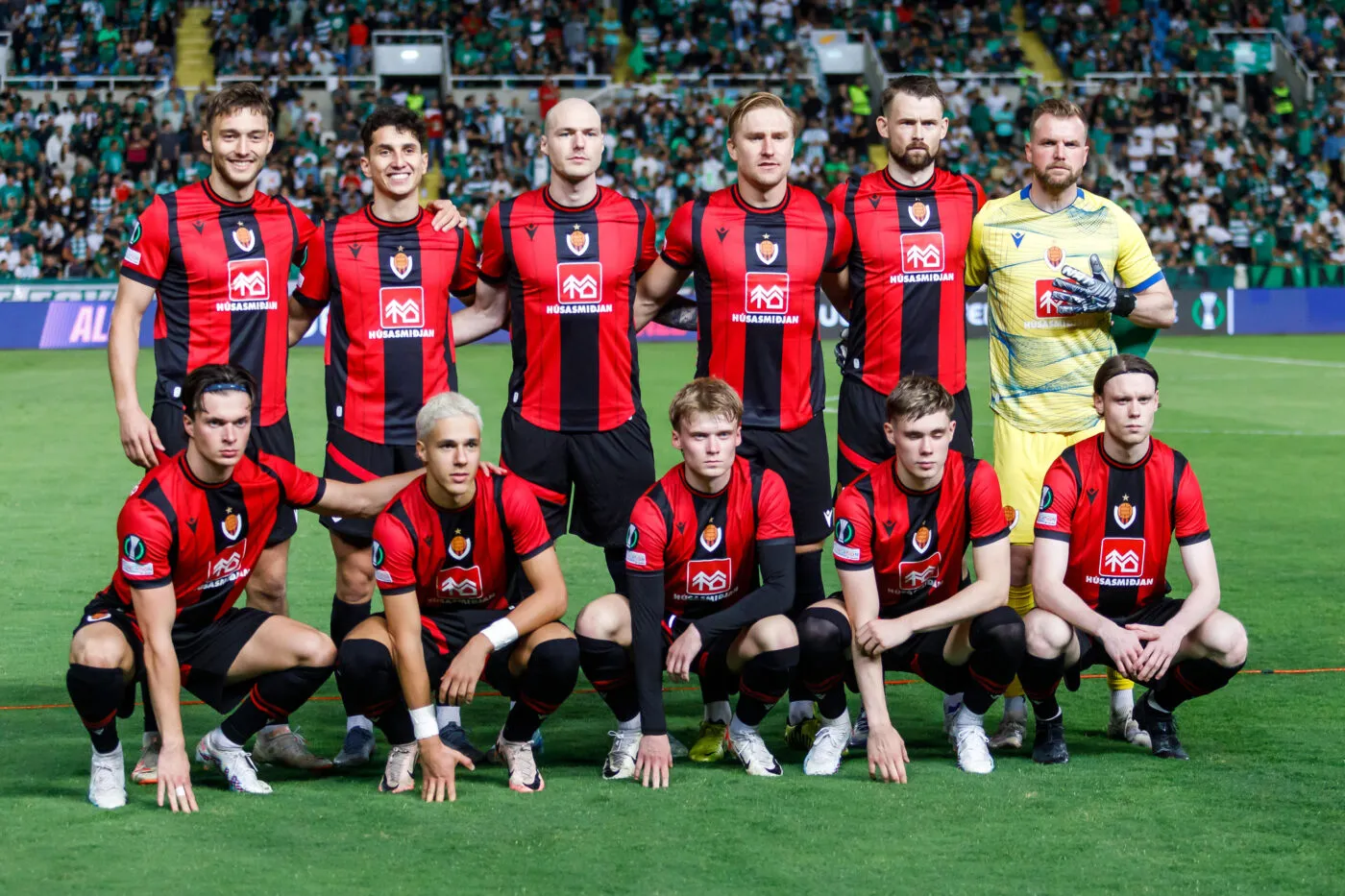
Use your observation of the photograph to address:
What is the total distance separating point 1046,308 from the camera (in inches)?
245

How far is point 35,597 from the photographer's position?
26.7 feet

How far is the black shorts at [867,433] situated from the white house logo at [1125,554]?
665 mm

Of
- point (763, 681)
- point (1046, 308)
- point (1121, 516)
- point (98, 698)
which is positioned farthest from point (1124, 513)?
point (98, 698)

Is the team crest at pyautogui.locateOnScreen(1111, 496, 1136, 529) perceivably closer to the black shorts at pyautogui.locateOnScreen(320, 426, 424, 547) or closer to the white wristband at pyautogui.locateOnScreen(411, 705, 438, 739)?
the white wristband at pyautogui.locateOnScreen(411, 705, 438, 739)

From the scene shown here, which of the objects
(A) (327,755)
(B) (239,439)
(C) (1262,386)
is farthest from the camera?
(C) (1262,386)

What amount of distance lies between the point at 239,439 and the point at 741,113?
2110mm

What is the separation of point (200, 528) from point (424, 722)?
0.94m

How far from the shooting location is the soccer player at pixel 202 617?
16.5 ft

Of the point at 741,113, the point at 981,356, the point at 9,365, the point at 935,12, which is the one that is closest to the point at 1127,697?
the point at 741,113

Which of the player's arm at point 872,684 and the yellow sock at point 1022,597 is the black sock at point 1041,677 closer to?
the player's arm at point 872,684

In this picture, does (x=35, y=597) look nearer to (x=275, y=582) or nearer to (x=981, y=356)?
(x=275, y=582)

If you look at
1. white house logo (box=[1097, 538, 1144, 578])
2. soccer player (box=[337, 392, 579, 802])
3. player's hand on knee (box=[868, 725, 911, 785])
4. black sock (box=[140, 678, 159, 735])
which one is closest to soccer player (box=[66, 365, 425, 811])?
black sock (box=[140, 678, 159, 735])

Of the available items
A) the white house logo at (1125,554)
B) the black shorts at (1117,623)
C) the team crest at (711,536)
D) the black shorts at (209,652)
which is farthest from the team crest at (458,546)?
the white house logo at (1125,554)

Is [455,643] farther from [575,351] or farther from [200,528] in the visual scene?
[575,351]
